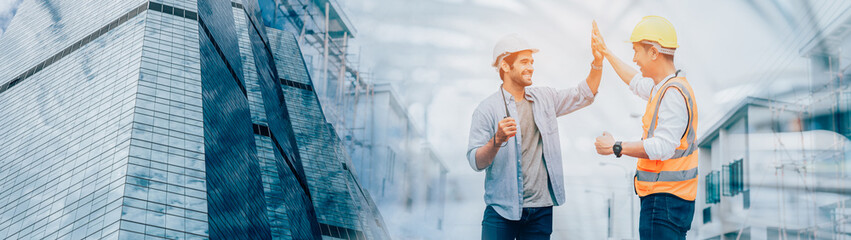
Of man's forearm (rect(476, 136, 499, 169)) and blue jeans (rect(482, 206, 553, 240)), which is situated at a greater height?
man's forearm (rect(476, 136, 499, 169))

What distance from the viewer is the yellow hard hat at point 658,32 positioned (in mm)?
1949

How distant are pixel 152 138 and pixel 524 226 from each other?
1.26 m

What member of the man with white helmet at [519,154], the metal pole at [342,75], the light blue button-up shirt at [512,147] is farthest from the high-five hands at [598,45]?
the metal pole at [342,75]

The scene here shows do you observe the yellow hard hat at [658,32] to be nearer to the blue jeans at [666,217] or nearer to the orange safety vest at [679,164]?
the orange safety vest at [679,164]

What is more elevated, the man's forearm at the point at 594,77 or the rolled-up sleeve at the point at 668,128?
the man's forearm at the point at 594,77

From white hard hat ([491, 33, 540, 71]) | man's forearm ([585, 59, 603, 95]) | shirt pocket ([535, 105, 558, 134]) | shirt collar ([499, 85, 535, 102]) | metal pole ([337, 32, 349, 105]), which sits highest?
metal pole ([337, 32, 349, 105])

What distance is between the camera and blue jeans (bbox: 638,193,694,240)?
1.84m

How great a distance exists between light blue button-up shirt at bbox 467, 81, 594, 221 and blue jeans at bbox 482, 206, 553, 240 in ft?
0.12

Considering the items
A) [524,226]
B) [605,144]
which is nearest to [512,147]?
[524,226]

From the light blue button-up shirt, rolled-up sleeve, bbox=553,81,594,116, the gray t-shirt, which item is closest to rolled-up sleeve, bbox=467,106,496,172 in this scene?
the light blue button-up shirt

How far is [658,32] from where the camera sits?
195 cm

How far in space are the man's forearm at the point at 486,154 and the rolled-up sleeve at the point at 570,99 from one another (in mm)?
383

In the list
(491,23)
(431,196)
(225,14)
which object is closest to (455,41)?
(491,23)

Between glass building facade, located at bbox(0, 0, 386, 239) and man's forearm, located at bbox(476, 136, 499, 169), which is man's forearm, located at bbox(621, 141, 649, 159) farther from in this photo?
glass building facade, located at bbox(0, 0, 386, 239)
